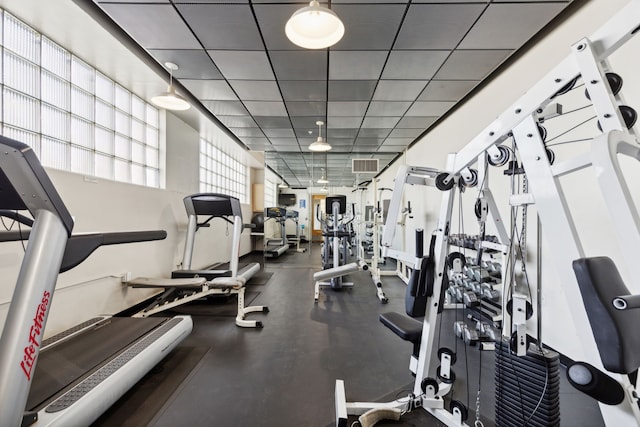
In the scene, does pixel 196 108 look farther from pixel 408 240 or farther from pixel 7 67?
pixel 408 240

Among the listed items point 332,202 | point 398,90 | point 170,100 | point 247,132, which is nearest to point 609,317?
point 398,90

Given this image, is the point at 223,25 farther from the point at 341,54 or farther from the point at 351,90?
the point at 351,90

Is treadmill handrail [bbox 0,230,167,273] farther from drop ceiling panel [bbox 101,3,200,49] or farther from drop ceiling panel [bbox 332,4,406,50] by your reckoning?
drop ceiling panel [bbox 332,4,406,50]

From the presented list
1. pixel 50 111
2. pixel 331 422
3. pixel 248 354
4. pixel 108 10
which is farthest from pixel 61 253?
pixel 50 111

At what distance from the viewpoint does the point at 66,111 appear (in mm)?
2783

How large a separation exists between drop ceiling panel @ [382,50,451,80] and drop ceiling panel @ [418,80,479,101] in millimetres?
278

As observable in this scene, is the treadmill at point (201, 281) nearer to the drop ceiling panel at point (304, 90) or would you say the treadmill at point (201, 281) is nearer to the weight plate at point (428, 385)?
the drop ceiling panel at point (304, 90)

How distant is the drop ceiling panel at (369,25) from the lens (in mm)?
2203

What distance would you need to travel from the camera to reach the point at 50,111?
2.64m

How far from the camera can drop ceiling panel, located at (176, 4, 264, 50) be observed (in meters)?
2.22

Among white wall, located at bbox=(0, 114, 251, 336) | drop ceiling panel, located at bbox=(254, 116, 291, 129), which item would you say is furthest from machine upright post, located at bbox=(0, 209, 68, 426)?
drop ceiling panel, located at bbox=(254, 116, 291, 129)

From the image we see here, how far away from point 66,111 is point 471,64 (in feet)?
14.5

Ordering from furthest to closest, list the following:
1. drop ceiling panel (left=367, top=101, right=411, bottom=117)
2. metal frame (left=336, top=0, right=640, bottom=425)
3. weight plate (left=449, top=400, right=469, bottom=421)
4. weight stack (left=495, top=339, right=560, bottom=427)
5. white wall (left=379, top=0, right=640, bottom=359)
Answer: drop ceiling panel (left=367, top=101, right=411, bottom=117) → white wall (left=379, top=0, right=640, bottom=359) → weight plate (left=449, top=400, right=469, bottom=421) → weight stack (left=495, top=339, right=560, bottom=427) → metal frame (left=336, top=0, right=640, bottom=425)

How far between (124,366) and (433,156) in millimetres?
5090
